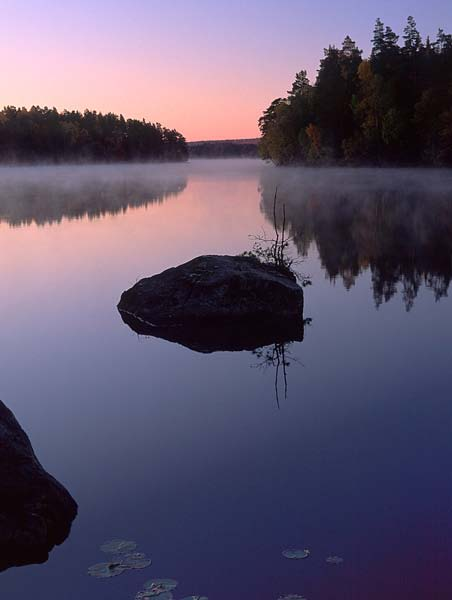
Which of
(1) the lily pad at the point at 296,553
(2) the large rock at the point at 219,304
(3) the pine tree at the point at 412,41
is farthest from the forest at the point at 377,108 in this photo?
(1) the lily pad at the point at 296,553

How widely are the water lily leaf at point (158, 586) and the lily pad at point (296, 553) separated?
40.2 inches

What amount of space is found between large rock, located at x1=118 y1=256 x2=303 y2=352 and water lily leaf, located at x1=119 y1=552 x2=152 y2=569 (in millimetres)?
8062

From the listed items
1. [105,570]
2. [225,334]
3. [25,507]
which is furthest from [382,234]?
[105,570]

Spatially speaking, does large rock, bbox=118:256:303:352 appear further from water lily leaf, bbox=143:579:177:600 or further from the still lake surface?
water lily leaf, bbox=143:579:177:600

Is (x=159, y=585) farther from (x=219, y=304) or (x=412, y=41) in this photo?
(x=412, y=41)

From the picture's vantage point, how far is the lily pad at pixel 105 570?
20.3ft

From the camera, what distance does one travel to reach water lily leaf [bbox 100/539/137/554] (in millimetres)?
6523

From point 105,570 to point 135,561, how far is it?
0.27 meters

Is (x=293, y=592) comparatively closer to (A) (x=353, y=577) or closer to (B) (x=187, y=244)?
(A) (x=353, y=577)

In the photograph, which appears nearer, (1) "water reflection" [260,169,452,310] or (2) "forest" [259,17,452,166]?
(1) "water reflection" [260,169,452,310]

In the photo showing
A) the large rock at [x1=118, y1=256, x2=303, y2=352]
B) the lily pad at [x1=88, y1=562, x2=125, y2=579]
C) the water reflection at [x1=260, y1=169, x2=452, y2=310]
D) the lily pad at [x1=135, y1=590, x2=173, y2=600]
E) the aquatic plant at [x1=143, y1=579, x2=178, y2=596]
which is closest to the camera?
the lily pad at [x1=135, y1=590, x2=173, y2=600]

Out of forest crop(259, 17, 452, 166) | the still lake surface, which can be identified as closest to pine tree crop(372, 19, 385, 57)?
forest crop(259, 17, 452, 166)

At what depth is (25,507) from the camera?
6633mm

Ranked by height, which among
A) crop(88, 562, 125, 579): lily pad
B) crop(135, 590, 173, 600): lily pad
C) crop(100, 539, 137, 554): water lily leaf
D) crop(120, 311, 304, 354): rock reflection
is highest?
crop(120, 311, 304, 354): rock reflection
